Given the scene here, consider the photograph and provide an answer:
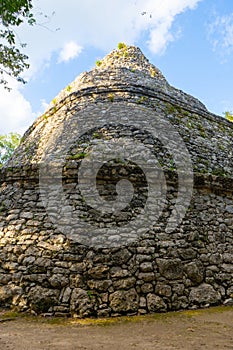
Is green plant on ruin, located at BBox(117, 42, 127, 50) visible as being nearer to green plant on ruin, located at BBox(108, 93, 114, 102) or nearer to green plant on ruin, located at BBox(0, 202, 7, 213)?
green plant on ruin, located at BBox(108, 93, 114, 102)

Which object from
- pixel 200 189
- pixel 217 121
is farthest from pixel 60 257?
pixel 217 121

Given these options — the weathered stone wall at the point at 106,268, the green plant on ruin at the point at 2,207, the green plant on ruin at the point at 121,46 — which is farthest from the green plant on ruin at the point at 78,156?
the green plant on ruin at the point at 121,46

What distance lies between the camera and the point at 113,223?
18.3 ft

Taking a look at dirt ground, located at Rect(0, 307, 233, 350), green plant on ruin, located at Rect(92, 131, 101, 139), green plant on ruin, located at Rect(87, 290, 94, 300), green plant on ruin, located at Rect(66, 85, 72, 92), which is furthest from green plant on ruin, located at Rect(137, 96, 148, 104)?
dirt ground, located at Rect(0, 307, 233, 350)

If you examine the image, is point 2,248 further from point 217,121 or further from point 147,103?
point 217,121

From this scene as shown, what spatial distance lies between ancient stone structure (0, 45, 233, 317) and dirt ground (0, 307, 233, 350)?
26 cm

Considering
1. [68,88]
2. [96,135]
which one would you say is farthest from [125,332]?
[68,88]

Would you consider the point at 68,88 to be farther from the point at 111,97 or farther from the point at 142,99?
the point at 142,99

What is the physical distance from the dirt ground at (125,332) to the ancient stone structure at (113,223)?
261 millimetres

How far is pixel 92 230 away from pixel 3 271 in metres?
1.75

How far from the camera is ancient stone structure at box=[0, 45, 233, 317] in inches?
198

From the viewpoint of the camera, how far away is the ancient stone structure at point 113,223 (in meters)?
5.02

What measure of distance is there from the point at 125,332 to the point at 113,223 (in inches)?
76.6

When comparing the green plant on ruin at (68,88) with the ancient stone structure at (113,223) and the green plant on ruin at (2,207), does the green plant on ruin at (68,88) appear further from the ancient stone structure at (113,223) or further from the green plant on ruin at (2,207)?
the green plant on ruin at (2,207)
